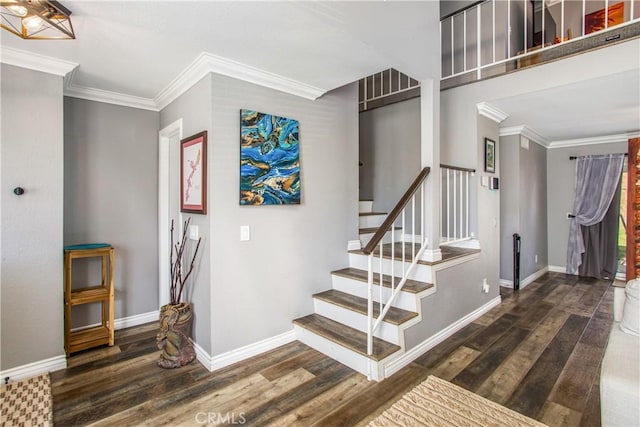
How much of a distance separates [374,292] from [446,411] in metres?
1.11

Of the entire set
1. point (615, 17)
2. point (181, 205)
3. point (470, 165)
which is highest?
point (615, 17)

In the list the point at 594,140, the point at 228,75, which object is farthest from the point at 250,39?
the point at 594,140

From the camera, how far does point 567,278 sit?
17.9ft

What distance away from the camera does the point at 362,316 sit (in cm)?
271

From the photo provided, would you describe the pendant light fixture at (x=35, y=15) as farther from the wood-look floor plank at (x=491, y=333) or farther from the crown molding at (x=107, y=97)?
the wood-look floor plank at (x=491, y=333)

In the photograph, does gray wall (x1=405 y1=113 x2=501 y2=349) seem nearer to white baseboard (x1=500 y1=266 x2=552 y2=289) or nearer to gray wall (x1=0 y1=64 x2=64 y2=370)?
white baseboard (x1=500 y1=266 x2=552 y2=289)

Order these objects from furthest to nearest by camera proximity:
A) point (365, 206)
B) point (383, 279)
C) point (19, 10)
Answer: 1. point (365, 206)
2. point (383, 279)
3. point (19, 10)

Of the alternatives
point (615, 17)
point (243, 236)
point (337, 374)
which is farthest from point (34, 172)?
point (615, 17)

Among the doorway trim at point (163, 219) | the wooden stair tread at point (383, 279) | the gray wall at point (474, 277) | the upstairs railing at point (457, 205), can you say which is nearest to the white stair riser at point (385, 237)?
the wooden stair tread at point (383, 279)

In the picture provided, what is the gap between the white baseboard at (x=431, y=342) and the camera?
2.43m

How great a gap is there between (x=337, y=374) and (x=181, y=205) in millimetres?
2007

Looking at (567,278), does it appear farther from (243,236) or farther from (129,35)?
(129,35)

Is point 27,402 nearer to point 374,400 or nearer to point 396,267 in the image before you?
point 374,400

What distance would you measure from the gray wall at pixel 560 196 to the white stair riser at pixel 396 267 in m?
4.57
